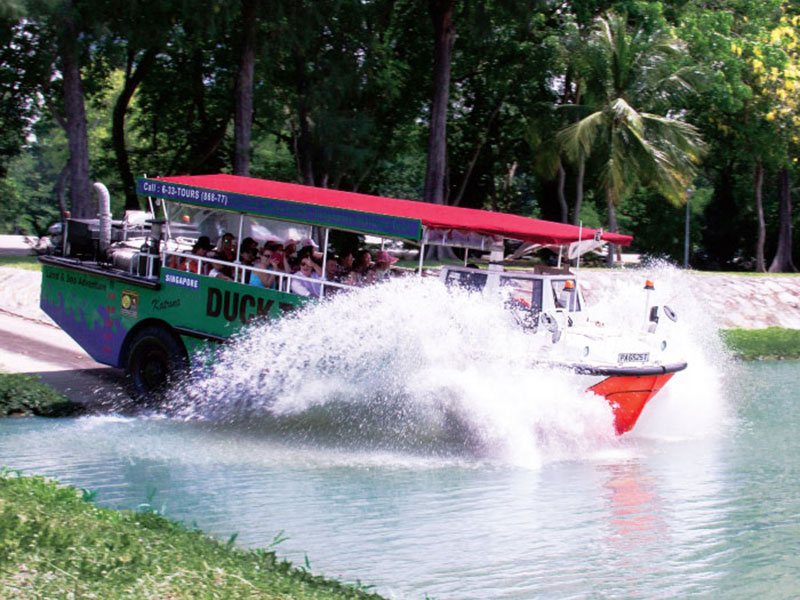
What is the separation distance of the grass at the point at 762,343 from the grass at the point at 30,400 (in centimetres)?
1443

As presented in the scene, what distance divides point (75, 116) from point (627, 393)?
18290mm

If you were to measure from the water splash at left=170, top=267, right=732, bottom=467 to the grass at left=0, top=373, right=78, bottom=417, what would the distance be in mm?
1871

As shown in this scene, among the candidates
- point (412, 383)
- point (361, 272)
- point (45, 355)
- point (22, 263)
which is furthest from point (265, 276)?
point (22, 263)

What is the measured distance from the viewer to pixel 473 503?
9258 millimetres

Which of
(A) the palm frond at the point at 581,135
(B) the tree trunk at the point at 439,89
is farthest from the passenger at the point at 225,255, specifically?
(A) the palm frond at the point at 581,135

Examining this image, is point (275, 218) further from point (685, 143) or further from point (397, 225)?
point (685, 143)

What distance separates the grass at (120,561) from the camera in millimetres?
5332

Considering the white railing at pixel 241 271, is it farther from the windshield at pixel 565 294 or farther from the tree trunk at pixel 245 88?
the tree trunk at pixel 245 88

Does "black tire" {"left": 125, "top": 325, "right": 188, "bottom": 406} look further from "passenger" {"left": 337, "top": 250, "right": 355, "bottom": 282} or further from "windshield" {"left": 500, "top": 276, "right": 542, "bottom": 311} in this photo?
"windshield" {"left": 500, "top": 276, "right": 542, "bottom": 311}

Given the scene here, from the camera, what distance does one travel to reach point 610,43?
3170 cm

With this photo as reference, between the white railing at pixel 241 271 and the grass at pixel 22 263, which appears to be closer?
the white railing at pixel 241 271

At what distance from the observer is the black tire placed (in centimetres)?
1267

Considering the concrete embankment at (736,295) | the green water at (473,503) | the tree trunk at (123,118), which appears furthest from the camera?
the tree trunk at (123,118)

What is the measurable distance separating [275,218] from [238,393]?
6.93 ft
